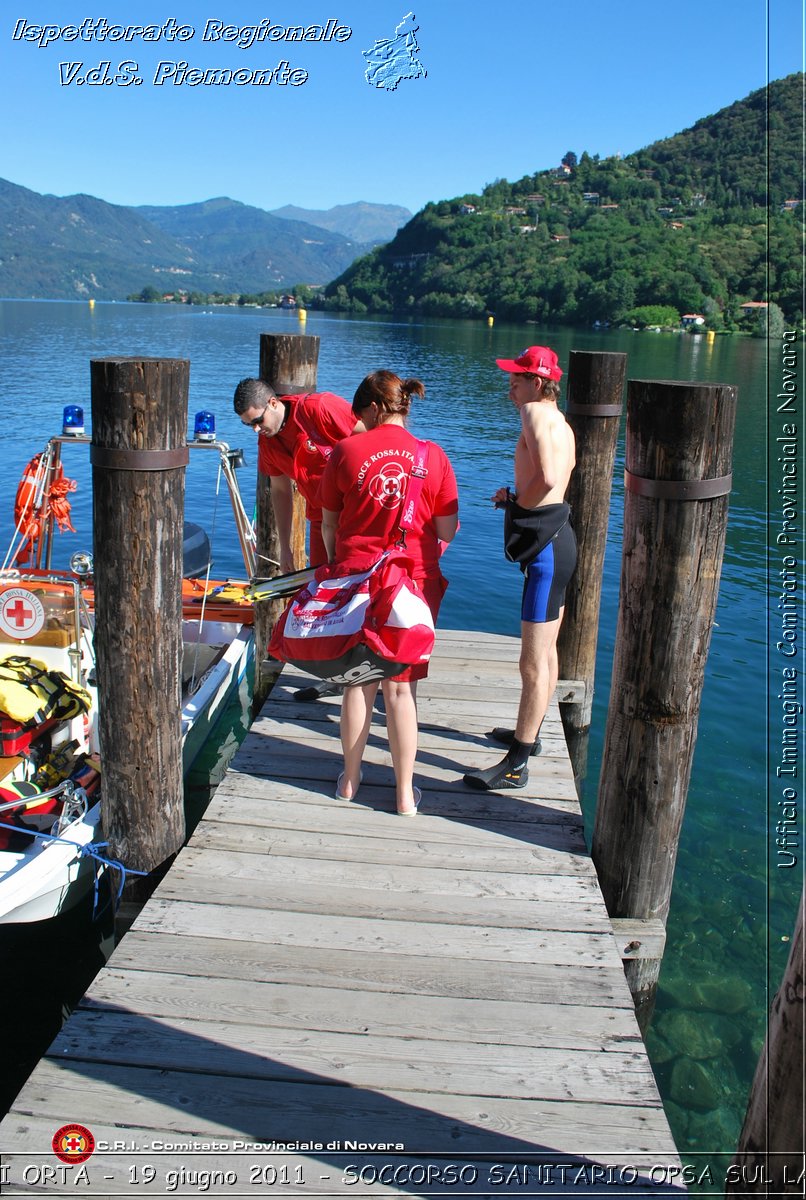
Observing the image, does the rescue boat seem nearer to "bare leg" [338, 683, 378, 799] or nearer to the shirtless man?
"bare leg" [338, 683, 378, 799]

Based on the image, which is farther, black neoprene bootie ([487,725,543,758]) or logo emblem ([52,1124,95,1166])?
black neoprene bootie ([487,725,543,758])

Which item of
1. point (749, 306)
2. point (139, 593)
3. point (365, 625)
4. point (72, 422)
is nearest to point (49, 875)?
point (139, 593)

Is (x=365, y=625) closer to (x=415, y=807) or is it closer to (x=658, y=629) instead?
(x=415, y=807)

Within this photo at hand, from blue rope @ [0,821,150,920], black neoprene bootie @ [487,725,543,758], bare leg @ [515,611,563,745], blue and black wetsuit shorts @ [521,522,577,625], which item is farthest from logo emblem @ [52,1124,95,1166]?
black neoprene bootie @ [487,725,543,758]

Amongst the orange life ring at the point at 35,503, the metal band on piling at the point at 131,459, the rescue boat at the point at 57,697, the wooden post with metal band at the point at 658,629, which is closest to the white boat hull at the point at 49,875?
the rescue boat at the point at 57,697

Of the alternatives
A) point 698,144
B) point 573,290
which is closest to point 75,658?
point 573,290

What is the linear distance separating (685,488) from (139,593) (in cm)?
209

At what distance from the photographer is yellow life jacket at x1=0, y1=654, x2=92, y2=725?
5207 mm

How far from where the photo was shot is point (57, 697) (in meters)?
5.46

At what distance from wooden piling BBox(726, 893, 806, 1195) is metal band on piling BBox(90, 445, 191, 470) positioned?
2725mm

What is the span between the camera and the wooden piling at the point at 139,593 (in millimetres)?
3641

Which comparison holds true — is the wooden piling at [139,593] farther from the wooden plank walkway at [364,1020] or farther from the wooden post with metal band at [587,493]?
the wooden post with metal band at [587,493]

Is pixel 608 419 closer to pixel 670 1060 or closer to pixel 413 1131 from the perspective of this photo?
pixel 670 1060

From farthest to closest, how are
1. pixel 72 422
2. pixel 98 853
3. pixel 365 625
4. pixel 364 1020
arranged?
pixel 72 422 < pixel 98 853 < pixel 365 625 < pixel 364 1020
